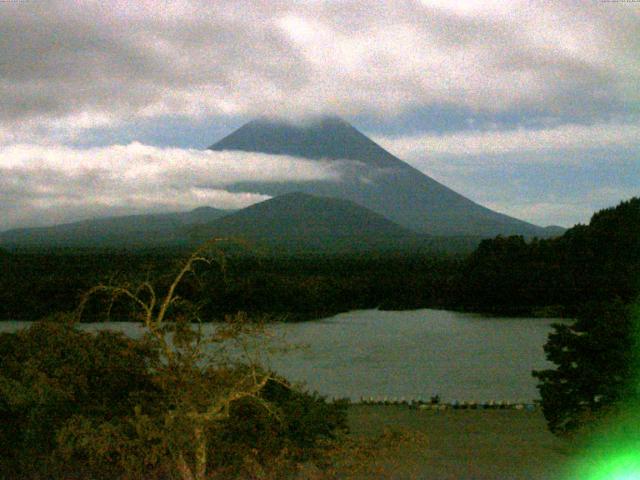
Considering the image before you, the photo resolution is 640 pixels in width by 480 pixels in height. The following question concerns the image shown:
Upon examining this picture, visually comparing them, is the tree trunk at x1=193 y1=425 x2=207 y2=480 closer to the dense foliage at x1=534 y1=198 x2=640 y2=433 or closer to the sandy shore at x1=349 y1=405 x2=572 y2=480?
the sandy shore at x1=349 y1=405 x2=572 y2=480

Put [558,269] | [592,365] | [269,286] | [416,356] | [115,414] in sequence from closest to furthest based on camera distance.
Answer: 1. [115,414]
2. [592,365]
3. [416,356]
4. [269,286]
5. [558,269]

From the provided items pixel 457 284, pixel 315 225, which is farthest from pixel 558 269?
pixel 315 225

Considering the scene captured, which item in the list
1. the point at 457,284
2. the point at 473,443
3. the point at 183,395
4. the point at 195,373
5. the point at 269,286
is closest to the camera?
the point at 183,395

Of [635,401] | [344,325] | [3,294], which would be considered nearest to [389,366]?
[344,325]

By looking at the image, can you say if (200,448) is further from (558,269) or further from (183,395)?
(558,269)

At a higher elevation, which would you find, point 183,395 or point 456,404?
point 183,395

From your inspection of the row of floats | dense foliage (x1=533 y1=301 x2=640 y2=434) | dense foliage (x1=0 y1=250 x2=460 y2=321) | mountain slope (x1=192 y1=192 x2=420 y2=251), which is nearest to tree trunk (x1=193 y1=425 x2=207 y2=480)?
dense foliage (x1=533 y1=301 x2=640 y2=434)

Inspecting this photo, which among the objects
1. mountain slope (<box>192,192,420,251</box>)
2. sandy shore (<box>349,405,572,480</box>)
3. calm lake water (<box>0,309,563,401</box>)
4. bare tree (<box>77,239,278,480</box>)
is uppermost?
mountain slope (<box>192,192,420,251</box>)

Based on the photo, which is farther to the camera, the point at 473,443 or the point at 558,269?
the point at 558,269

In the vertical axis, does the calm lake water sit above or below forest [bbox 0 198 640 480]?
below
